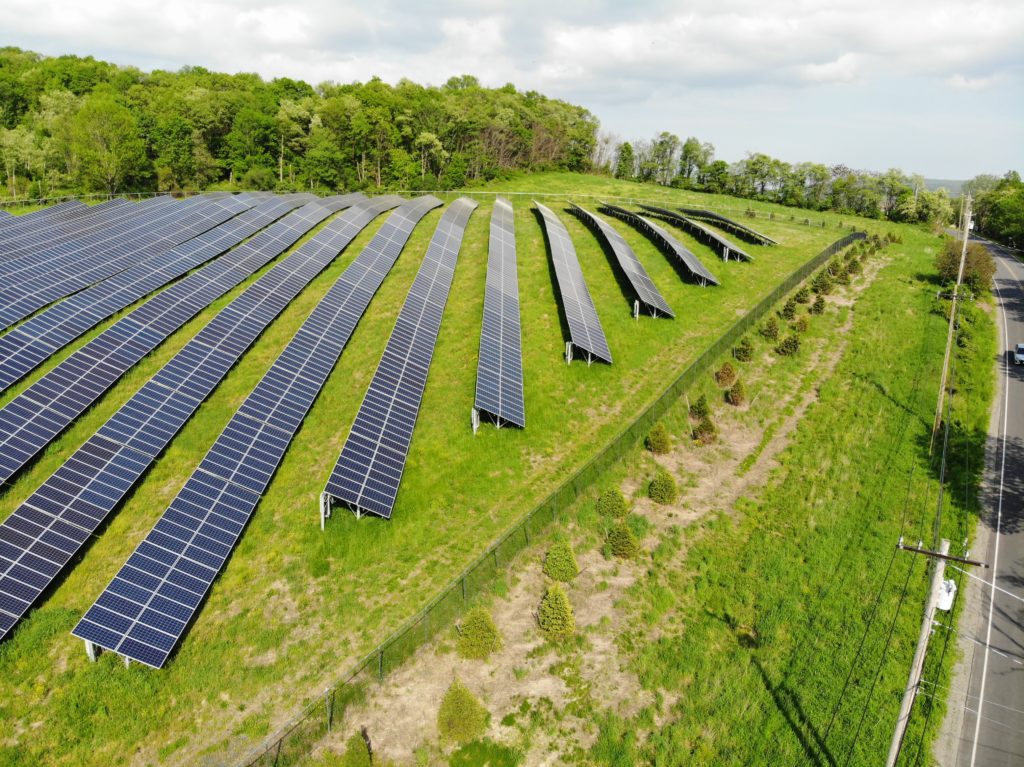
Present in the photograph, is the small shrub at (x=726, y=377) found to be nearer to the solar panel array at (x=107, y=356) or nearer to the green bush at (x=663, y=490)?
the green bush at (x=663, y=490)

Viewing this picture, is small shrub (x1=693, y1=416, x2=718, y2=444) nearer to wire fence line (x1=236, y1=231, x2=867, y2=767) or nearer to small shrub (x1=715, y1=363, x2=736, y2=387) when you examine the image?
wire fence line (x1=236, y1=231, x2=867, y2=767)

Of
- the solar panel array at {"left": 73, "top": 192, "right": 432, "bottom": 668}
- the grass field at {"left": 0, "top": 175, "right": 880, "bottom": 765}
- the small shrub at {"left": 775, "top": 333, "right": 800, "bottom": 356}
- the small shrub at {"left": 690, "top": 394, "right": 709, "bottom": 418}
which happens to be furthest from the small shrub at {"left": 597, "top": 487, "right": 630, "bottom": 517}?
the small shrub at {"left": 775, "top": 333, "right": 800, "bottom": 356}

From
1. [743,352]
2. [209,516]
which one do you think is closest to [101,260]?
[209,516]

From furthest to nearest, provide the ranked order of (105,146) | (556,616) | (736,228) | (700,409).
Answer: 1. (105,146)
2. (736,228)
3. (700,409)
4. (556,616)

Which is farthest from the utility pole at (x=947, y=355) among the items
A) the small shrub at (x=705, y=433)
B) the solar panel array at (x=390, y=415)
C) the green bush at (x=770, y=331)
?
the solar panel array at (x=390, y=415)

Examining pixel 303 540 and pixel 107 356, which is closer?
pixel 303 540

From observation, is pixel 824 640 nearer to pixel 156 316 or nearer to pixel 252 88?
pixel 156 316

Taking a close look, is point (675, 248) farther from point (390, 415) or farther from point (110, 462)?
point (110, 462)
